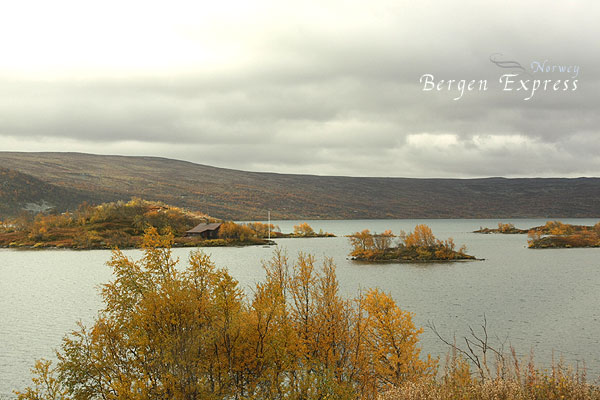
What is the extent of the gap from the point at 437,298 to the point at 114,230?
119530mm

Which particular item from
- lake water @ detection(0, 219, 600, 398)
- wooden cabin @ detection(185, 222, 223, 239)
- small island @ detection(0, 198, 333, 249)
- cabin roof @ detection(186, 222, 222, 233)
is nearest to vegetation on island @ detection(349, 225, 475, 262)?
lake water @ detection(0, 219, 600, 398)

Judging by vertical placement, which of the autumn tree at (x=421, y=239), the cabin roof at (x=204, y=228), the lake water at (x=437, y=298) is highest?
the autumn tree at (x=421, y=239)

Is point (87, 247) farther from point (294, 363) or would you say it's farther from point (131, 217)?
point (294, 363)

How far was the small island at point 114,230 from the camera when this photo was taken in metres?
144

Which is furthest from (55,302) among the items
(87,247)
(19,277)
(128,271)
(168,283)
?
(87,247)

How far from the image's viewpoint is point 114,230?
151750mm

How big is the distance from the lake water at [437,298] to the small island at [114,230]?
33.0 m

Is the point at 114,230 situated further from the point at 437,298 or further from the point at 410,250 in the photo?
the point at 437,298

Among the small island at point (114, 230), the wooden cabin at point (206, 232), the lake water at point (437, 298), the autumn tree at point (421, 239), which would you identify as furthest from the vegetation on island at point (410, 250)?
the wooden cabin at point (206, 232)

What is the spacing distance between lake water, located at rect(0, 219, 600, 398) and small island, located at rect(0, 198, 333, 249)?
3299 cm

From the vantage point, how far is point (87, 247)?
138 m

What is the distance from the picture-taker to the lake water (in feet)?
121

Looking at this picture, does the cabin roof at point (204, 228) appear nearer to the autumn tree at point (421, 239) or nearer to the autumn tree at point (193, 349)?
the autumn tree at point (421, 239)

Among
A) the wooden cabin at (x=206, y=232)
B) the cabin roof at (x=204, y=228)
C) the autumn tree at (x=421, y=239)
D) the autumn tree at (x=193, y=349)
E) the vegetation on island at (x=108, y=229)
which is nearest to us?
the autumn tree at (x=193, y=349)
